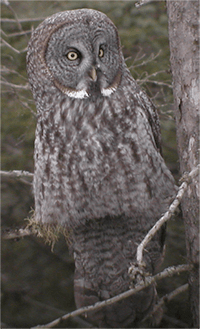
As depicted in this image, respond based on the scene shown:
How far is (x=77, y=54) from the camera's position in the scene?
1494 mm

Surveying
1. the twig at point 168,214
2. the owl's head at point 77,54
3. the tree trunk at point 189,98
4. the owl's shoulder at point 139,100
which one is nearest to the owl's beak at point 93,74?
the owl's head at point 77,54

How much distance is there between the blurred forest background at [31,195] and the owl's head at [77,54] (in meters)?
0.72

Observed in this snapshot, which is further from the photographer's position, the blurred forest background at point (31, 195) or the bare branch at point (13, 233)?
the blurred forest background at point (31, 195)

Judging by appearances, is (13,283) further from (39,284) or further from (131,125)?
(131,125)

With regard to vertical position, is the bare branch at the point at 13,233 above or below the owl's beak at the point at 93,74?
below

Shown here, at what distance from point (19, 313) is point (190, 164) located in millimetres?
1747

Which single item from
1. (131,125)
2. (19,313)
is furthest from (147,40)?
(19,313)

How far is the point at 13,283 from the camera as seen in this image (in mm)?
2514

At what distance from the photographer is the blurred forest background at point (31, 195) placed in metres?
2.44

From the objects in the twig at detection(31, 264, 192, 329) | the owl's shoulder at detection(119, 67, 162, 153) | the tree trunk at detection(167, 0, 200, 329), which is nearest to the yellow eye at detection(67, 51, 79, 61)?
the owl's shoulder at detection(119, 67, 162, 153)

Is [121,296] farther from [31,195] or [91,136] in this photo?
[31,195]

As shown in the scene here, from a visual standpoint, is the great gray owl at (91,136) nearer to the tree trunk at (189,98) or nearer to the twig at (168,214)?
the tree trunk at (189,98)

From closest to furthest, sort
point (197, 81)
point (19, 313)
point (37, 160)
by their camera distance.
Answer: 1. point (197, 81)
2. point (37, 160)
3. point (19, 313)

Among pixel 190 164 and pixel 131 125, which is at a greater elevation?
pixel 131 125
